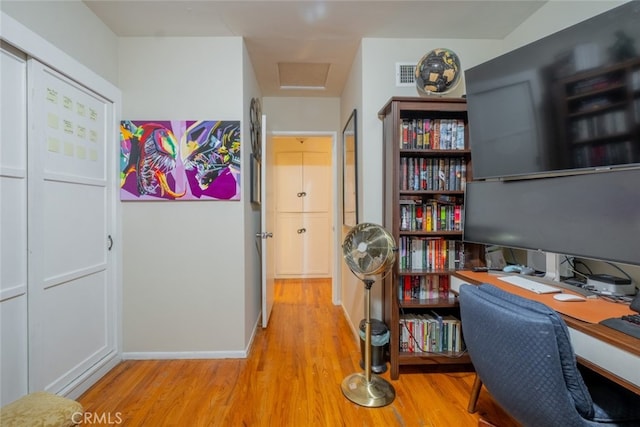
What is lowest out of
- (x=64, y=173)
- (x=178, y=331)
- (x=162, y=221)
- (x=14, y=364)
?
(x=178, y=331)

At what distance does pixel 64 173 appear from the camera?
1.56 meters

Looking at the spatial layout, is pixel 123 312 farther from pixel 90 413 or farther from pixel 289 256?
pixel 289 256

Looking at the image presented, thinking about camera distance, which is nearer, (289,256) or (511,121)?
(511,121)

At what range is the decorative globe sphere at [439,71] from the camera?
69.9 inches

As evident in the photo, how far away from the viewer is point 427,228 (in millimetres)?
1853

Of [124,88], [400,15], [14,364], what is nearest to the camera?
[14,364]

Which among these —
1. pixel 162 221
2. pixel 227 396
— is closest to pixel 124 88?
pixel 162 221

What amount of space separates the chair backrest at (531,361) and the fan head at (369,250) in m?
0.57

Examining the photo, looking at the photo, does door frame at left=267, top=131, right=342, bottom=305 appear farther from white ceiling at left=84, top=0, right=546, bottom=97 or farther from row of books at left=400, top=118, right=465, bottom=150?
row of books at left=400, top=118, right=465, bottom=150

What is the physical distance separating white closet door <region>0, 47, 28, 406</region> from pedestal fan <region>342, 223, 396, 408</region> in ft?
5.68

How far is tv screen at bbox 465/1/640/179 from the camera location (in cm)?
108

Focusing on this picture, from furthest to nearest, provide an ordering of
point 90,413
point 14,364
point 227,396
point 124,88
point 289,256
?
point 289,256 < point 124,88 < point 227,396 < point 90,413 < point 14,364

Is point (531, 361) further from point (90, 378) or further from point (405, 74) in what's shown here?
point (90, 378)

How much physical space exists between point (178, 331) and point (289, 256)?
2.37m
